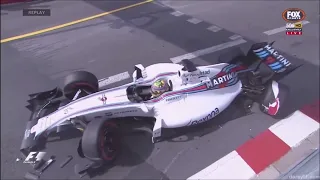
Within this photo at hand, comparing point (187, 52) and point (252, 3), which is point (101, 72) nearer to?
point (187, 52)

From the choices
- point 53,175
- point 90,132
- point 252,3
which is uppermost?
point 252,3

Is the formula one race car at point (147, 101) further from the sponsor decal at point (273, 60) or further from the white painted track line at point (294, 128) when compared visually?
the white painted track line at point (294, 128)

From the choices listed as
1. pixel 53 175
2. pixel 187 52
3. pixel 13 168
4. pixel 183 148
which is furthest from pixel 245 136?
pixel 13 168

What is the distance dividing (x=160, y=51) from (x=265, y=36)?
2.00m

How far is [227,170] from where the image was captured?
3.31 meters

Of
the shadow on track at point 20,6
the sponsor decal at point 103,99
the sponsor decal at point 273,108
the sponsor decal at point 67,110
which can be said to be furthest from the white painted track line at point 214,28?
the shadow on track at point 20,6

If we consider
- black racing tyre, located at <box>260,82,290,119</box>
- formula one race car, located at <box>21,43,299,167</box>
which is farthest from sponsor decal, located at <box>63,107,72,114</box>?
black racing tyre, located at <box>260,82,290,119</box>

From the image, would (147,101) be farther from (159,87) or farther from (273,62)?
(273,62)

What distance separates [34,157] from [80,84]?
3.47 feet

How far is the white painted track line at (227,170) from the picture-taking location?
325 cm

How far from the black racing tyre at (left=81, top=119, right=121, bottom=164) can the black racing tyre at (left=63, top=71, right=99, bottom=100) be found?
659mm

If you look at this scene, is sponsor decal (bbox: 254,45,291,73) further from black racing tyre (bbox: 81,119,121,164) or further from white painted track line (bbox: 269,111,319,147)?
black racing tyre (bbox: 81,119,121,164)

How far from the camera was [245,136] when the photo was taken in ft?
12.3

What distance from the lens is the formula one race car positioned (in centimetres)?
341
